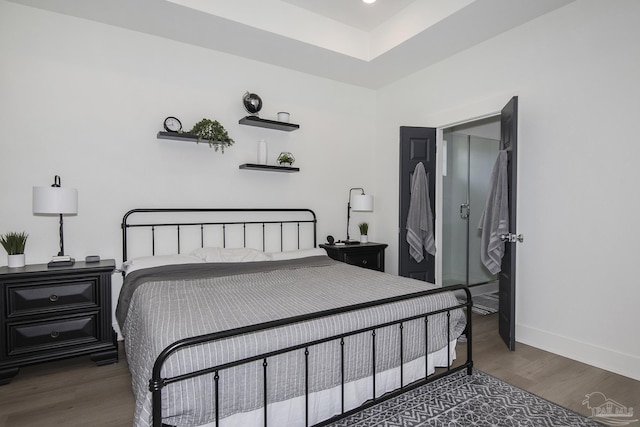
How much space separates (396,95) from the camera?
4.62m

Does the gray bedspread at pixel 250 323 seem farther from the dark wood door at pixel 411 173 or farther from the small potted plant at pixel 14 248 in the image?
the dark wood door at pixel 411 173

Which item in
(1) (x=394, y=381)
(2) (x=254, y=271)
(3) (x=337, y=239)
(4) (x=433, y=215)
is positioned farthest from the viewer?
(3) (x=337, y=239)

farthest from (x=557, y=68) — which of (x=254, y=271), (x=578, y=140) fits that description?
(x=254, y=271)

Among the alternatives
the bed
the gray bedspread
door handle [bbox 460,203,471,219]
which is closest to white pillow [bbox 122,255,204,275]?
the bed

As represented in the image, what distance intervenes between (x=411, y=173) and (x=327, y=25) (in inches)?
72.6

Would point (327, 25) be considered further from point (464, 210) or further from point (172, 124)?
point (464, 210)

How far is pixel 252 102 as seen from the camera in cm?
379

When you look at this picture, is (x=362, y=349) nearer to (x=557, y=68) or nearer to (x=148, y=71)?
(x=557, y=68)

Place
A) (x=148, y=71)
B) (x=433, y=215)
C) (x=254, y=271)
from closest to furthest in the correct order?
(x=254, y=271) → (x=148, y=71) → (x=433, y=215)

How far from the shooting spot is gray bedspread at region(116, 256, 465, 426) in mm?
1487

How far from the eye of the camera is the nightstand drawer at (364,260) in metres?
4.09

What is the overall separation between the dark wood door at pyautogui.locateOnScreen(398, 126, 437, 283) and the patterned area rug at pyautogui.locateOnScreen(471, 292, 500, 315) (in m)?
0.71

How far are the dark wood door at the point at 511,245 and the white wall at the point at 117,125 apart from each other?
7.21ft

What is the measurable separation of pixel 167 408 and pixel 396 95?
169 inches
